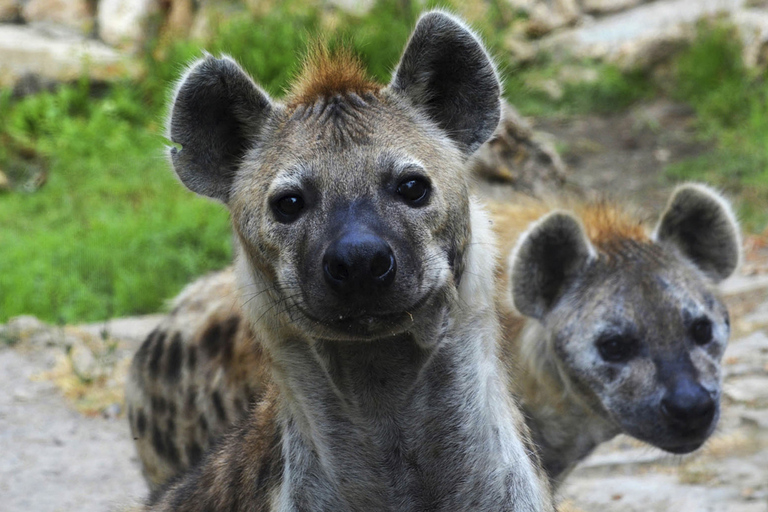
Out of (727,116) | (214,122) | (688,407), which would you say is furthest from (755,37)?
(214,122)

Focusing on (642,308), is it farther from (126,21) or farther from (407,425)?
(126,21)

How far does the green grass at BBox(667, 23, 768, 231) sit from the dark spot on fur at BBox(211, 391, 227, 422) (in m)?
4.22

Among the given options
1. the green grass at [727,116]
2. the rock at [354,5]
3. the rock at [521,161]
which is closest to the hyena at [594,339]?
the rock at [521,161]

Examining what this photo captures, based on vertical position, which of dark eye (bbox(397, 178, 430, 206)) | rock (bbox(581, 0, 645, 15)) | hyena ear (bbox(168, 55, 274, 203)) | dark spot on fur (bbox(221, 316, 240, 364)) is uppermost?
dark eye (bbox(397, 178, 430, 206))

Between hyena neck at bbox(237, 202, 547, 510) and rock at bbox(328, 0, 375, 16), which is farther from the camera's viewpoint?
rock at bbox(328, 0, 375, 16)

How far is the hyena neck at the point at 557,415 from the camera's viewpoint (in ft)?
10.8

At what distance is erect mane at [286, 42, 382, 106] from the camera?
220 cm

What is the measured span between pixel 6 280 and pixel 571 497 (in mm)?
4076

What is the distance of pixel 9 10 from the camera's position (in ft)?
35.3

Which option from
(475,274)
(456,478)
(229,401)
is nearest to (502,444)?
(456,478)

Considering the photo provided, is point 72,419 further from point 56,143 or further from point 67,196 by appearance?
point 56,143

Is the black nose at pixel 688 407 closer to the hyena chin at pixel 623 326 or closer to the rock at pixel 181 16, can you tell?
the hyena chin at pixel 623 326

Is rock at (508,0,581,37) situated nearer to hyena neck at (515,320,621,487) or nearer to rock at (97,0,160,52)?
rock at (97,0,160,52)

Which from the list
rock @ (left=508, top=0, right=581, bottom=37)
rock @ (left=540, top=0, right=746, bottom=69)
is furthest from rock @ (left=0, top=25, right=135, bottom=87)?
rock @ (left=540, top=0, right=746, bottom=69)
